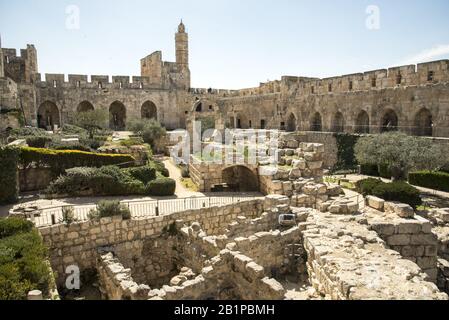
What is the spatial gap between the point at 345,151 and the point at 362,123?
135 inches

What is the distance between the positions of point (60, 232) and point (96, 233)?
1094 millimetres

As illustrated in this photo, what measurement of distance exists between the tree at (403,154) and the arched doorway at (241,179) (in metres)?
7.12

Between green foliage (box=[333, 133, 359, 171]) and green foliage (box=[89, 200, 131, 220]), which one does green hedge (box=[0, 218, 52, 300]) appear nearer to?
green foliage (box=[89, 200, 131, 220])

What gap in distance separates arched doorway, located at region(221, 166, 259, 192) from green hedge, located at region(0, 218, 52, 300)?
1067cm

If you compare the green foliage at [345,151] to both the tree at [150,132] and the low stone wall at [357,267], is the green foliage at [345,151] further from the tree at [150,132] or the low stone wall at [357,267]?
the low stone wall at [357,267]

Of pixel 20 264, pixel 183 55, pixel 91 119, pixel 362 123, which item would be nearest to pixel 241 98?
pixel 183 55

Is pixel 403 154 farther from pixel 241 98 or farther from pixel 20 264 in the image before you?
pixel 241 98

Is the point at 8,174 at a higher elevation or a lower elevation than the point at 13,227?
higher

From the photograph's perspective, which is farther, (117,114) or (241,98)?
(241,98)

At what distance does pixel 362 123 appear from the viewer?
27.8 m

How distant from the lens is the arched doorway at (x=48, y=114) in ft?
115

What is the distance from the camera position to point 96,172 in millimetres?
15898
